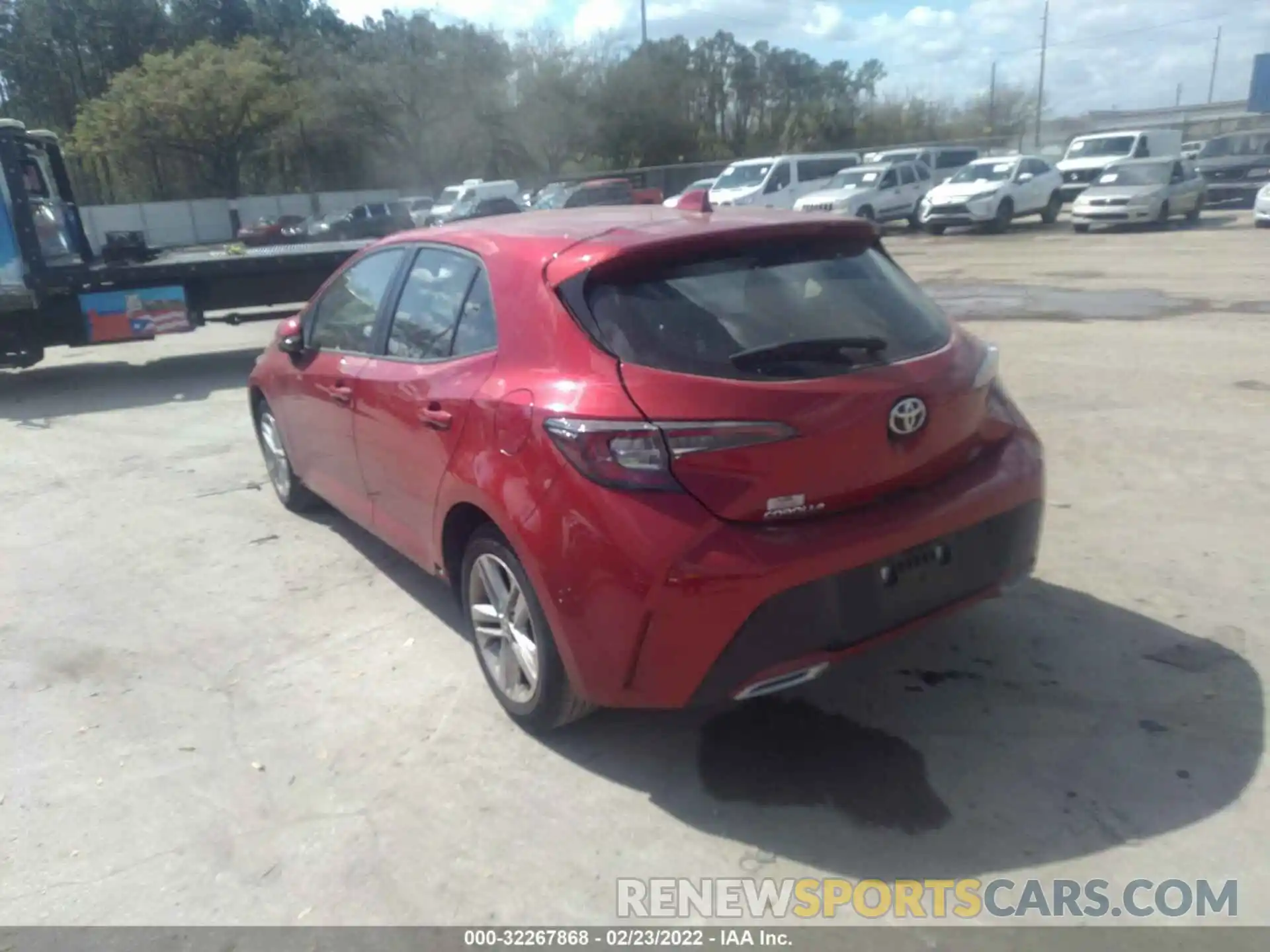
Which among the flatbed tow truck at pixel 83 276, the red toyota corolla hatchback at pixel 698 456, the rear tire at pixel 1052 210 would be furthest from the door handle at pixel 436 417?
the rear tire at pixel 1052 210

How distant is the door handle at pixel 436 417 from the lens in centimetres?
383

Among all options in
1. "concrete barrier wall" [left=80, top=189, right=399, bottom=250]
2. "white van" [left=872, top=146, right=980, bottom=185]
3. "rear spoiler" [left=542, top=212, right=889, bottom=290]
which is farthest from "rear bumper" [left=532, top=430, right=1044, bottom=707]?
"concrete barrier wall" [left=80, top=189, right=399, bottom=250]

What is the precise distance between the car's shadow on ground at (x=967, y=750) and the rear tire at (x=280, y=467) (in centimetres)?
303

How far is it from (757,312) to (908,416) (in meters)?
0.57

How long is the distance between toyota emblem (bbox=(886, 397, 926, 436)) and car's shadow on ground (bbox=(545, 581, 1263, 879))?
0.68 m

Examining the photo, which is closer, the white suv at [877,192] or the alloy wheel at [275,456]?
the alloy wheel at [275,456]

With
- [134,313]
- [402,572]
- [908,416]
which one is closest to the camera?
[908,416]

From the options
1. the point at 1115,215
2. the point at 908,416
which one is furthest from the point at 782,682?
the point at 1115,215

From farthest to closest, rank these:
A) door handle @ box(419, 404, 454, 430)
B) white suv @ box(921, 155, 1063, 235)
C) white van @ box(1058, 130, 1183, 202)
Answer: white van @ box(1058, 130, 1183, 202) → white suv @ box(921, 155, 1063, 235) → door handle @ box(419, 404, 454, 430)

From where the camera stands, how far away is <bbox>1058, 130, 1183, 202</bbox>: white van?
28719 mm

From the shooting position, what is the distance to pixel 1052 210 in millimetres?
27438

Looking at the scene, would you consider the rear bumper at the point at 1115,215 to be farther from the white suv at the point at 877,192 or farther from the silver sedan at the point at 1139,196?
the white suv at the point at 877,192

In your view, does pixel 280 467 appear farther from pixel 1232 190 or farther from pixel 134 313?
pixel 1232 190

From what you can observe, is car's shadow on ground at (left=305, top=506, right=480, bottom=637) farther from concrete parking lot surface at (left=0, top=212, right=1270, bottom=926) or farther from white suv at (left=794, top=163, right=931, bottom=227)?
white suv at (left=794, top=163, right=931, bottom=227)
